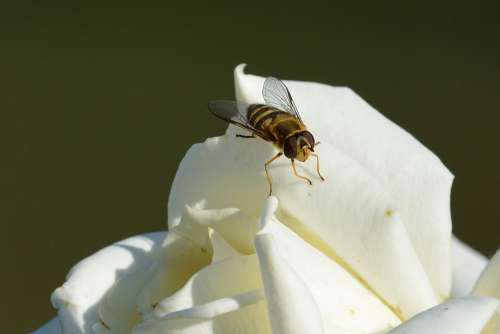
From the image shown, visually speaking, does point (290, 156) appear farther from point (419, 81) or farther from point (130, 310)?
point (419, 81)

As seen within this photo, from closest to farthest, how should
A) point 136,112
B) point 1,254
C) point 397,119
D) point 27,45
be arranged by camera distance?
point 1,254 → point 397,119 → point 136,112 → point 27,45

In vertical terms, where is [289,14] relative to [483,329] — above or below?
above

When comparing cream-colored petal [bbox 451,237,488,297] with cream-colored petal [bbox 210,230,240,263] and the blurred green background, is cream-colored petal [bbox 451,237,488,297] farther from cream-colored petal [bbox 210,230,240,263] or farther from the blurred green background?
the blurred green background

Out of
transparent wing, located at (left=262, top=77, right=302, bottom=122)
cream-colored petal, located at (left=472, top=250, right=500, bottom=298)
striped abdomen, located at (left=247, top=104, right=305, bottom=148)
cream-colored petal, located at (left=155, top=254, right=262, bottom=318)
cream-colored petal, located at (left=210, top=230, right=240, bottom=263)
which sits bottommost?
cream-colored petal, located at (left=472, top=250, right=500, bottom=298)

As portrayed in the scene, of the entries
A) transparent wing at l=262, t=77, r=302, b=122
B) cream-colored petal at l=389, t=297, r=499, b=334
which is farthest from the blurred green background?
cream-colored petal at l=389, t=297, r=499, b=334

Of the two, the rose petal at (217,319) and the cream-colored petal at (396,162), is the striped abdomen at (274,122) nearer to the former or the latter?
the cream-colored petal at (396,162)

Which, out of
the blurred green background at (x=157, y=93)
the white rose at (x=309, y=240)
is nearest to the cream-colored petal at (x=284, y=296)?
the white rose at (x=309, y=240)

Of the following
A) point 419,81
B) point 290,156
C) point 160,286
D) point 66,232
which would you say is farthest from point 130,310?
point 419,81
